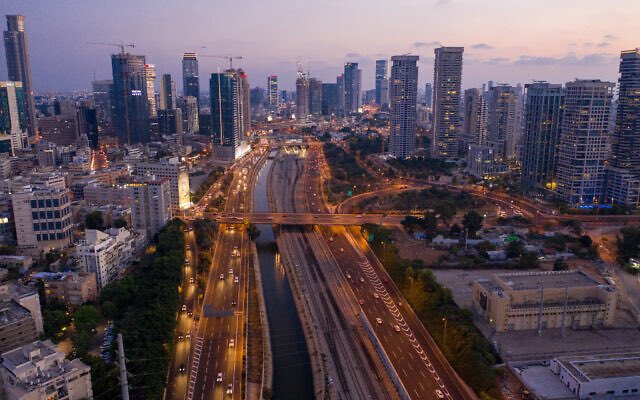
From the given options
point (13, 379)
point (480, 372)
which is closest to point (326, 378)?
point (480, 372)

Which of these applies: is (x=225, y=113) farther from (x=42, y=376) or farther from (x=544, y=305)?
(x=42, y=376)

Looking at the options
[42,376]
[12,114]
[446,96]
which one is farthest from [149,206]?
[12,114]

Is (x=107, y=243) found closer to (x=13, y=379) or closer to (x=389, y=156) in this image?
(x=13, y=379)

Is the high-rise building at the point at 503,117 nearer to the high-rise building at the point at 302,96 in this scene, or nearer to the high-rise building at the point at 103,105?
the high-rise building at the point at 103,105

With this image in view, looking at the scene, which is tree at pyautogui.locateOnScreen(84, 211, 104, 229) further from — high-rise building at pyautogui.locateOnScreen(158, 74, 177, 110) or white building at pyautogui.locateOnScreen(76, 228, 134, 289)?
high-rise building at pyautogui.locateOnScreen(158, 74, 177, 110)

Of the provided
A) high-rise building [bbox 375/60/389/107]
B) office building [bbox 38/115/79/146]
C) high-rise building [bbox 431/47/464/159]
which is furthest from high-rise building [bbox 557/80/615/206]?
high-rise building [bbox 375/60/389/107]

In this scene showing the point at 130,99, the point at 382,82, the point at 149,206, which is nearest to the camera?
the point at 149,206
